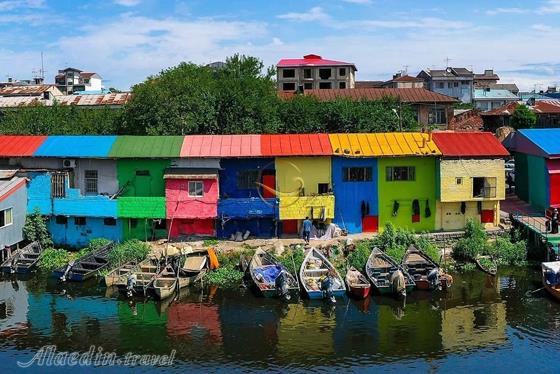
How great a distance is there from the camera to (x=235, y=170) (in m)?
37.1

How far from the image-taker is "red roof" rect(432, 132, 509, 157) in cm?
3684

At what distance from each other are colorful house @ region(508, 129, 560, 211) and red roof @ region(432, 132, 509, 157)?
2.74 meters

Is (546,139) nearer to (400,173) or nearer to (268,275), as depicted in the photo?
(400,173)

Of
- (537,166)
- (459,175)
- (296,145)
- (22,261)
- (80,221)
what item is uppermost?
(296,145)

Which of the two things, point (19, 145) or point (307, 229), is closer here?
point (307, 229)

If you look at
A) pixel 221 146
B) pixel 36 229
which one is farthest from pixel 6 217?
pixel 221 146

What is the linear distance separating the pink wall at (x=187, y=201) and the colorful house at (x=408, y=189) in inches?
377

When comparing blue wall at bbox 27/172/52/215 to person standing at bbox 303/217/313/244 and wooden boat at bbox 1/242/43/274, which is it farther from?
person standing at bbox 303/217/313/244

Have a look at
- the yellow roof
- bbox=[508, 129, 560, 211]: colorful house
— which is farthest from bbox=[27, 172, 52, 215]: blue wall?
bbox=[508, 129, 560, 211]: colorful house

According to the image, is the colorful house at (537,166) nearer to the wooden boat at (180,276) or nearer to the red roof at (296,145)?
the red roof at (296,145)

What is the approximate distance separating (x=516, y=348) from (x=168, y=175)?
65.7 feet

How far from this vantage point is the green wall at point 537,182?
3803 centimetres

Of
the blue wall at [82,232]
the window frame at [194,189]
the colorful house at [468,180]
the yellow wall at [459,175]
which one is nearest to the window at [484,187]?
the colorful house at [468,180]

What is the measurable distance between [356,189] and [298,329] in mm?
12792
